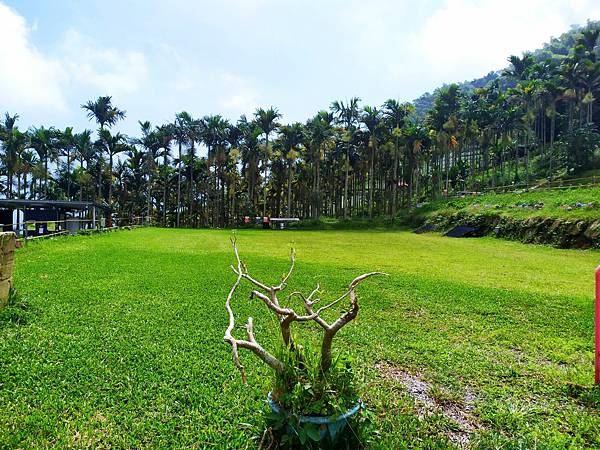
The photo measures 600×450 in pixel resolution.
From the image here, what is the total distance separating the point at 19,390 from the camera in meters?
3.50

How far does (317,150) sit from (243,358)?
3766 cm

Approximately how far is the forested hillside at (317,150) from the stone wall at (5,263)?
3382cm

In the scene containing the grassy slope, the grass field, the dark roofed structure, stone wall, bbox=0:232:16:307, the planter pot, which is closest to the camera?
the planter pot

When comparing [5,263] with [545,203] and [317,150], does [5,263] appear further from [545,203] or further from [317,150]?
[317,150]

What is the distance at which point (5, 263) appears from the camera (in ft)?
18.5

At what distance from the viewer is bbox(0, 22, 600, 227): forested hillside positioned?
39.0m

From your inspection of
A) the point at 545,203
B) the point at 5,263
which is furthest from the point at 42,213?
the point at 545,203

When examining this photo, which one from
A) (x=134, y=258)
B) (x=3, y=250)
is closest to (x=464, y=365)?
(x=3, y=250)

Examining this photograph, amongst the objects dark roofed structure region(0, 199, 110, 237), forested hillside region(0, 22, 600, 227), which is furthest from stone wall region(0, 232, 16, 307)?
forested hillside region(0, 22, 600, 227)

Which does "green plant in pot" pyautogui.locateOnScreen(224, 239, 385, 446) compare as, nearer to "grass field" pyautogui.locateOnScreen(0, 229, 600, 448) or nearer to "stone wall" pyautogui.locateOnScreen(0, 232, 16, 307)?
"grass field" pyautogui.locateOnScreen(0, 229, 600, 448)

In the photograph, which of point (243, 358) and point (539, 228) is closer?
point (243, 358)

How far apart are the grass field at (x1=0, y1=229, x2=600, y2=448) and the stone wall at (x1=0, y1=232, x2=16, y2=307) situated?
34 cm

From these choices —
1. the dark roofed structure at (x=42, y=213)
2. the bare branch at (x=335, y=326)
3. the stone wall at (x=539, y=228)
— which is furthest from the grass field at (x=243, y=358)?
the dark roofed structure at (x=42, y=213)

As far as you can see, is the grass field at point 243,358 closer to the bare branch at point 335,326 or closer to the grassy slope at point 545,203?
the bare branch at point 335,326
